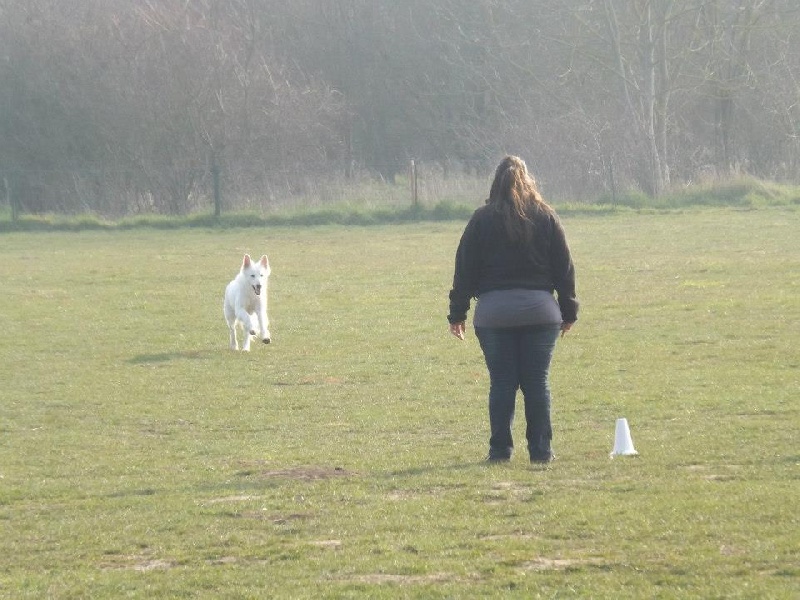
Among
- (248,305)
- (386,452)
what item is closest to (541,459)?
(386,452)

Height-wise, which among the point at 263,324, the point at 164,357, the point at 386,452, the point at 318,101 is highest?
the point at 318,101

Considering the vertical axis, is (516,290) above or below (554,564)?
above

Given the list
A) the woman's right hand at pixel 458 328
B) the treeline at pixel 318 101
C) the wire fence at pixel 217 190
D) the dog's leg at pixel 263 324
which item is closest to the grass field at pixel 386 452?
the dog's leg at pixel 263 324

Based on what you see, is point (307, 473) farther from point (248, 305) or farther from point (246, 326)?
point (248, 305)

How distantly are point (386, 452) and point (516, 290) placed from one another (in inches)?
64.8

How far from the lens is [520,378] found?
8.26m

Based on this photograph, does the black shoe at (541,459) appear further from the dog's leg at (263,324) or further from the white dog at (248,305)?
the dog's leg at (263,324)

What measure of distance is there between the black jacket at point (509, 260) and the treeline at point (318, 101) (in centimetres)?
3229

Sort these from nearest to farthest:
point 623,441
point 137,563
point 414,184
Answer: point 137,563 < point 623,441 < point 414,184

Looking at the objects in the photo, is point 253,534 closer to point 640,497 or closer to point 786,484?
point 640,497

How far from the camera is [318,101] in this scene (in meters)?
49.8

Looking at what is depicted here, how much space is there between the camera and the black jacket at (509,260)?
801 centimetres

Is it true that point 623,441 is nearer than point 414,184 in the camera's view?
Yes

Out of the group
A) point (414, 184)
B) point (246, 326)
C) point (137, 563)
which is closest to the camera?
point (137, 563)
